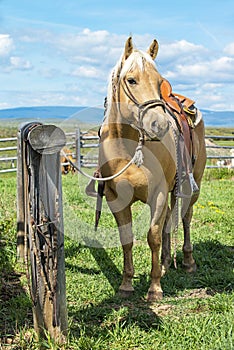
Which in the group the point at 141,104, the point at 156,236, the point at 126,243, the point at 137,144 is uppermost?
the point at 141,104

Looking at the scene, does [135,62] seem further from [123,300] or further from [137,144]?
[123,300]

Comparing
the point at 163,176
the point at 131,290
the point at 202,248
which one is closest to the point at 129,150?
the point at 163,176

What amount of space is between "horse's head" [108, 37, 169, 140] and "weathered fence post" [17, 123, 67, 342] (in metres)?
0.84

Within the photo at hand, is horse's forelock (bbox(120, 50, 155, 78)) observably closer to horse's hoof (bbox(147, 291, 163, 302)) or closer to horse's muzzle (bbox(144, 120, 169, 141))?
horse's muzzle (bbox(144, 120, 169, 141))

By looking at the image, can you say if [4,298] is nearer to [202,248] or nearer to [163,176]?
[163,176]

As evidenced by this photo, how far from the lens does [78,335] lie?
3.20 m

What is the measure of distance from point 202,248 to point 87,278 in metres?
1.95

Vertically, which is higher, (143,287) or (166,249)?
(166,249)

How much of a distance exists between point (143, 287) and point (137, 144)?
1.54 m

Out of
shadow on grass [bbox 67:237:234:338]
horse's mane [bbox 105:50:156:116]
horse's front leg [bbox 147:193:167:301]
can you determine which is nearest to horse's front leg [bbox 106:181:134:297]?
shadow on grass [bbox 67:237:234:338]

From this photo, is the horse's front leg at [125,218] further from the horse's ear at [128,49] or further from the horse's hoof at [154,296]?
the horse's ear at [128,49]

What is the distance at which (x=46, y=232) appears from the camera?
297 centimetres

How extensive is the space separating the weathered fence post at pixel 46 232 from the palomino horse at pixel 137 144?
0.91 m

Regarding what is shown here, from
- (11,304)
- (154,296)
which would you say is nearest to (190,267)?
(154,296)
